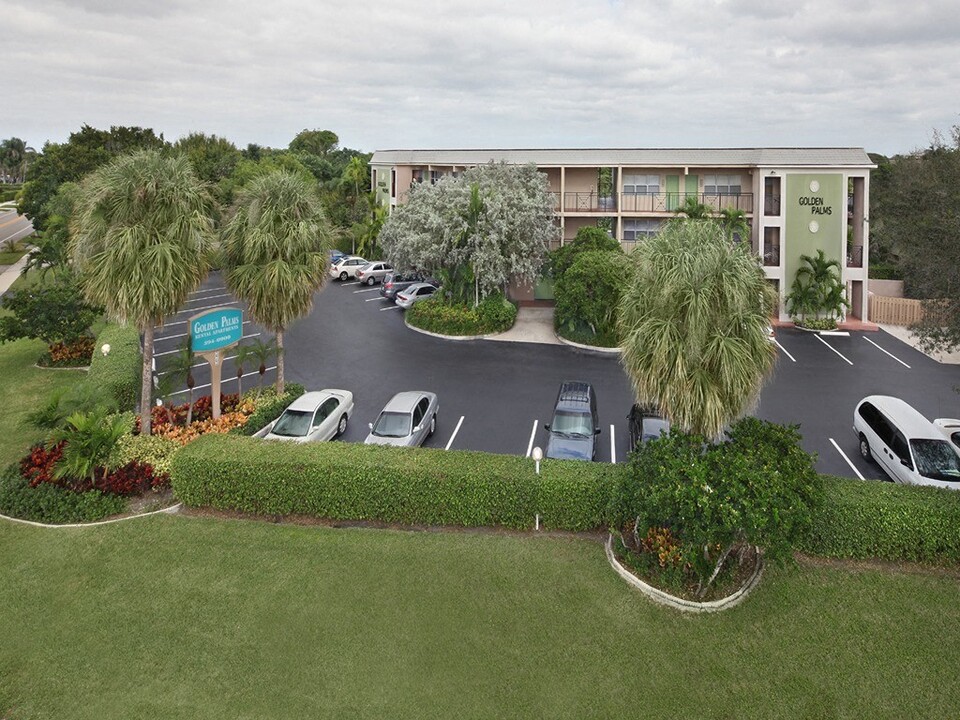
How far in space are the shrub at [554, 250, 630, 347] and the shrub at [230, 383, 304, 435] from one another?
13.2 m

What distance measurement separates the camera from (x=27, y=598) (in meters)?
11.8

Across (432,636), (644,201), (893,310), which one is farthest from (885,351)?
(432,636)

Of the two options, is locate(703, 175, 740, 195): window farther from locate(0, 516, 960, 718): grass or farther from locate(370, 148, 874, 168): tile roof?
locate(0, 516, 960, 718): grass

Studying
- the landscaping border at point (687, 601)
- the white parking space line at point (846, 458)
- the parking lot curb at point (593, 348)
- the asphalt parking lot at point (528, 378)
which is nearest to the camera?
the landscaping border at point (687, 601)

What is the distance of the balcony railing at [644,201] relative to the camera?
122 feet

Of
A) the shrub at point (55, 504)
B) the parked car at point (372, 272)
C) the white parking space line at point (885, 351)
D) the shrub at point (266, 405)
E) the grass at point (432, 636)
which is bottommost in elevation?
the grass at point (432, 636)

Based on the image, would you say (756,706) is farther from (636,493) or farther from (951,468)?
(951,468)

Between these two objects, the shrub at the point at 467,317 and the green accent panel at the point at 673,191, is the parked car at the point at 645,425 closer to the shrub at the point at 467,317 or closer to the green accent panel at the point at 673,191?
the shrub at the point at 467,317

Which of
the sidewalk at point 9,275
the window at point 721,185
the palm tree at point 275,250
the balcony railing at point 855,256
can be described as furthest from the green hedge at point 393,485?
the sidewalk at point 9,275

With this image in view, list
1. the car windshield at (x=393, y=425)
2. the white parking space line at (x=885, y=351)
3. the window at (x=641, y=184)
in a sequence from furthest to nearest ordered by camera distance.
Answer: the window at (x=641, y=184) → the white parking space line at (x=885, y=351) → the car windshield at (x=393, y=425)

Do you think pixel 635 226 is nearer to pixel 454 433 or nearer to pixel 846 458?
pixel 846 458

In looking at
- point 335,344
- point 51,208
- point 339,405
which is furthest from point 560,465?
point 51,208

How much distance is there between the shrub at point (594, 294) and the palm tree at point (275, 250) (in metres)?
13.0

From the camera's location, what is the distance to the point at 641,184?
38625 mm
